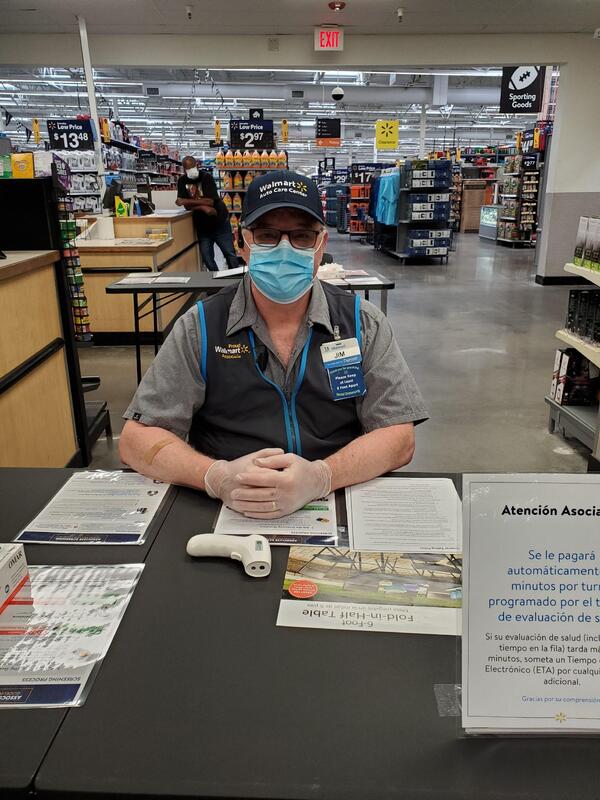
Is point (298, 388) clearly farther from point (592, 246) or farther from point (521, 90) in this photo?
point (521, 90)

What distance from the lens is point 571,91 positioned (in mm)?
8570

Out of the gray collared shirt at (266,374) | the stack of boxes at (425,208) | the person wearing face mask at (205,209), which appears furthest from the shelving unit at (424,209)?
the gray collared shirt at (266,374)

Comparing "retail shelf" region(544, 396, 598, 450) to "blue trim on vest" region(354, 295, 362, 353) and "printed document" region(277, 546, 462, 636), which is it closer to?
"blue trim on vest" region(354, 295, 362, 353)

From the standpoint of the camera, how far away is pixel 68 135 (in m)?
9.34

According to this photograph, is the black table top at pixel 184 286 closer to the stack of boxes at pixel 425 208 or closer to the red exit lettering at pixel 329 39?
the red exit lettering at pixel 329 39

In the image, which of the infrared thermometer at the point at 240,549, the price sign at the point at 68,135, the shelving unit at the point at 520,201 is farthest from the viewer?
the shelving unit at the point at 520,201

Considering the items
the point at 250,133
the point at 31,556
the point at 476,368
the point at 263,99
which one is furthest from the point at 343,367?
the point at 263,99

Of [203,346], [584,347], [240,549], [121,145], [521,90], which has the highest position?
[521,90]

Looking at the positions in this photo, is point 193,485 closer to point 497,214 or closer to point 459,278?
point 459,278

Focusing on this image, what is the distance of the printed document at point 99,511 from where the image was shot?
1.16 metres

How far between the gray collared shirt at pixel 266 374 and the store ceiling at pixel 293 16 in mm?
7058

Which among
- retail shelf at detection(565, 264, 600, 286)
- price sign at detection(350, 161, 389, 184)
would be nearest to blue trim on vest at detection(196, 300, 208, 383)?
retail shelf at detection(565, 264, 600, 286)

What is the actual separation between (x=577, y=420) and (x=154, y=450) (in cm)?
295

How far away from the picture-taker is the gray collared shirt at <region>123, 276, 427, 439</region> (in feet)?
5.01
